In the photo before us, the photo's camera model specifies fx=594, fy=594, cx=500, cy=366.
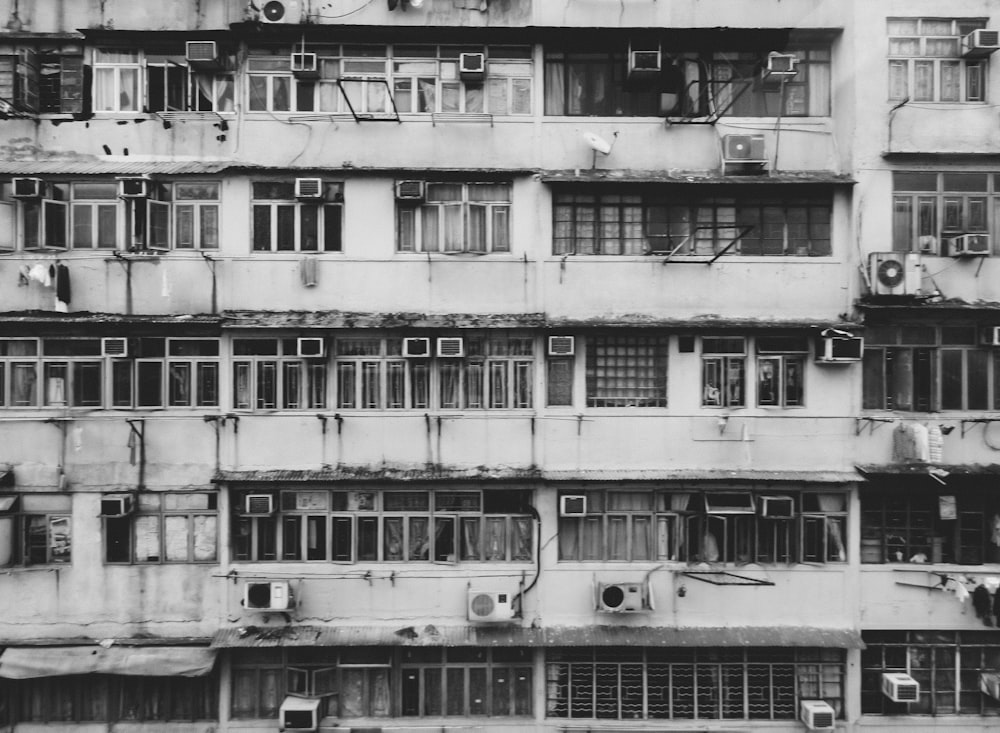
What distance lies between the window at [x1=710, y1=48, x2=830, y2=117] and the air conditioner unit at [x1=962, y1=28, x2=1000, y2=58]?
205cm

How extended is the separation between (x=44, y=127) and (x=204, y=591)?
26.3 ft

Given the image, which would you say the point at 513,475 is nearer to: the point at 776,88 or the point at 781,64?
the point at 776,88

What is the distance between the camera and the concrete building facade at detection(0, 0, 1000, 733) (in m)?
9.55

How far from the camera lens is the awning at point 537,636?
9.24 metres

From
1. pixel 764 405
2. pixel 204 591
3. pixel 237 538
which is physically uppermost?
pixel 764 405

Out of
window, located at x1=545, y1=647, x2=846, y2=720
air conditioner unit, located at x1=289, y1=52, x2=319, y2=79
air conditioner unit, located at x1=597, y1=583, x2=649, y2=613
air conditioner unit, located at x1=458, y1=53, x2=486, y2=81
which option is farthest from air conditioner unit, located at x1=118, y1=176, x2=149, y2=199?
window, located at x1=545, y1=647, x2=846, y2=720

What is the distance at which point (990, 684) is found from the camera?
31.5 ft

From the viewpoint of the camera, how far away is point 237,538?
9758 millimetres

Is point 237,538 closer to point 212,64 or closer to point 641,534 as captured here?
point 641,534

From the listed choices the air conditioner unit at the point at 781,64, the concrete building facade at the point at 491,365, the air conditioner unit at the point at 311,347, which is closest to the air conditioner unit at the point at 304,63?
the concrete building facade at the point at 491,365

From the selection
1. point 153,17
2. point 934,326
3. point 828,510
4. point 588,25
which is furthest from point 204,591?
point 934,326

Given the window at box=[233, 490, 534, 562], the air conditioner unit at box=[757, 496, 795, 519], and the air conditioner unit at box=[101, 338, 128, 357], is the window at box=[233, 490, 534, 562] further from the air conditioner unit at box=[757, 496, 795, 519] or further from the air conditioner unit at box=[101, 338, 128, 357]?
the air conditioner unit at box=[757, 496, 795, 519]

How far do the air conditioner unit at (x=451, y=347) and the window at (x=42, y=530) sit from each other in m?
6.57

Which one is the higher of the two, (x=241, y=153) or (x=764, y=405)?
(x=241, y=153)
